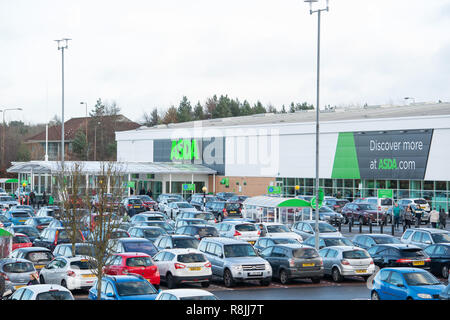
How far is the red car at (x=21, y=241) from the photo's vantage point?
28500mm

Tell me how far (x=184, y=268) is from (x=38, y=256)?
235 inches

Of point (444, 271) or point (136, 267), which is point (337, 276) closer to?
point (444, 271)

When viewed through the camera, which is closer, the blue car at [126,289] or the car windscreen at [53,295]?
the car windscreen at [53,295]

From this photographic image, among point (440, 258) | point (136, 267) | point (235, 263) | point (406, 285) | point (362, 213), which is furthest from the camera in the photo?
point (362, 213)

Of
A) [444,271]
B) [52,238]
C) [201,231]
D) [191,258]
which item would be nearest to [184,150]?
[201,231]

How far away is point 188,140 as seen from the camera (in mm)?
79750

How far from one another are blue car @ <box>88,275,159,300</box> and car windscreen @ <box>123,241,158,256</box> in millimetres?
7648

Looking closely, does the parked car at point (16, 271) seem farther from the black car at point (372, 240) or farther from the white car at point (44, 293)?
the black car at point (372, 240)

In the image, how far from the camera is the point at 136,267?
2078 centimetres

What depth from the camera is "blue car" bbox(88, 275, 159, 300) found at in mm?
15906

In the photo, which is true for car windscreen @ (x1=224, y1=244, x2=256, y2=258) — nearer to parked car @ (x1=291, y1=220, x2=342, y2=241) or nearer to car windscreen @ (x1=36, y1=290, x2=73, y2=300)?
car windscreen @ (x1=36, y1=290, x2=73, y2=300)

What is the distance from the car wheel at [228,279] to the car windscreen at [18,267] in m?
6.40

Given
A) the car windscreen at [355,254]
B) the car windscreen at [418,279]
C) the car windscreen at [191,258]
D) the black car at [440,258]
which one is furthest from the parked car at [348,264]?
the car windscreen at [418,279]

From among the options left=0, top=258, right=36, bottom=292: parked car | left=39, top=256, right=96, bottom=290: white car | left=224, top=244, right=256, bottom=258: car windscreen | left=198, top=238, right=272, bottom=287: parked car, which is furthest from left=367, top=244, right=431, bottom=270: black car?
left=0, top=258, right=36, bottom=292: parked car
